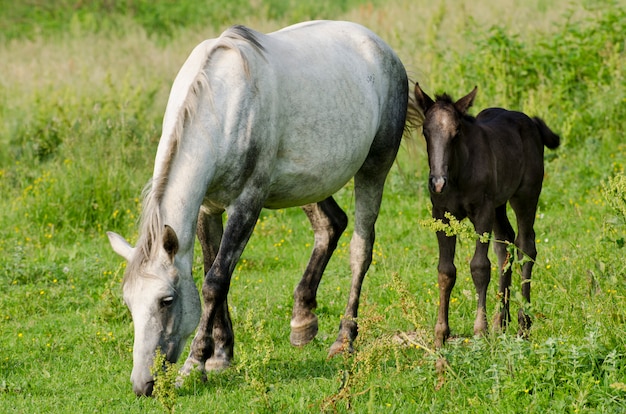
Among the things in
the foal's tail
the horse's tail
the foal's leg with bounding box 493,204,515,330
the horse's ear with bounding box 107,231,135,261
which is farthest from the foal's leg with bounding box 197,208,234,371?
the foal's tail

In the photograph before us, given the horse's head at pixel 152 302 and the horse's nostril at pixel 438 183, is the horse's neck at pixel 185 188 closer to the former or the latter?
the horse's head at pixel 152 302

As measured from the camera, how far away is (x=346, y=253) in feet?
28.2

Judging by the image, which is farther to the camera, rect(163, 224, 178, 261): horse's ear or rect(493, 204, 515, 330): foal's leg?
rect(493, 204, 515, 330): foal's leg

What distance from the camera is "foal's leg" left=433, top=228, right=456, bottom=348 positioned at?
5.89 meters

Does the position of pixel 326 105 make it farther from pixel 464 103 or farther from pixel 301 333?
pixel 301 333

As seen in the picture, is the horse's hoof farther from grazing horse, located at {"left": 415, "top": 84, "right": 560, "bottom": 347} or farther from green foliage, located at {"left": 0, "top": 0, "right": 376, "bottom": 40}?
green foliage, located at {"left": 0, "top": 0, "right": 376, "bottom": 40}

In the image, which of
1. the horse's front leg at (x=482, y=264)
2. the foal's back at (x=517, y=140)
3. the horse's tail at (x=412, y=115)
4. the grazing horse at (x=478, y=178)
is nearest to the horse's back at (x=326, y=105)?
the horse's tail at (x=412, y=115)

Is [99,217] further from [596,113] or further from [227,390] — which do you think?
[596,113]

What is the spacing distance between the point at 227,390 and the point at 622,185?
2.54 metres

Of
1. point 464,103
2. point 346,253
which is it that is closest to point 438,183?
point 464,103

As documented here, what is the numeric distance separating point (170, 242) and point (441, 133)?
181 cm

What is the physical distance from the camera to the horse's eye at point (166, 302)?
508 cm

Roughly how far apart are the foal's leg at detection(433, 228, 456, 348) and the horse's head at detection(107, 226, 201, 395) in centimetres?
175

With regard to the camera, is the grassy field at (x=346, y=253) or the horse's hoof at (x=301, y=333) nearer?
the grassy field at (x=346, y=253)
